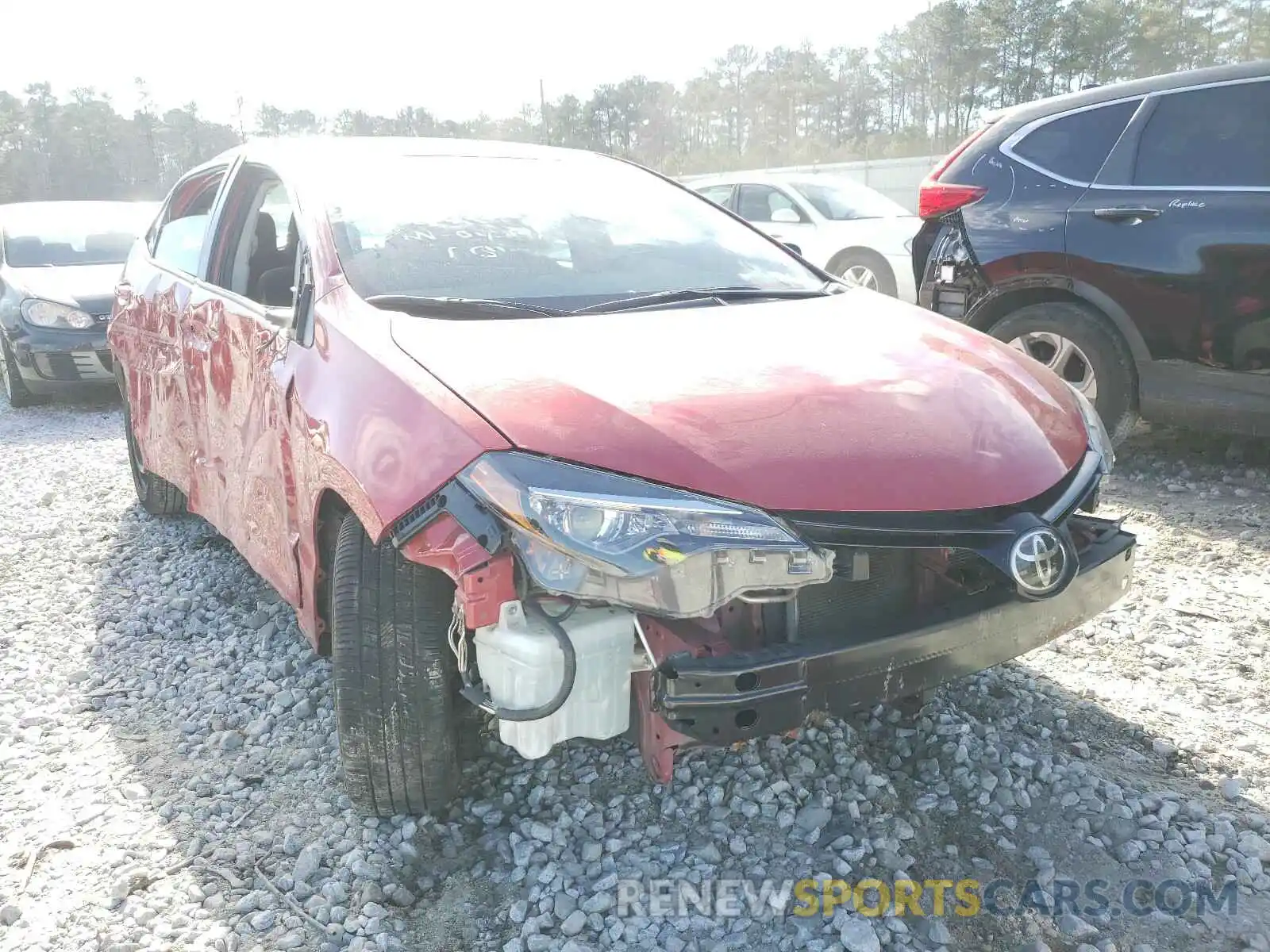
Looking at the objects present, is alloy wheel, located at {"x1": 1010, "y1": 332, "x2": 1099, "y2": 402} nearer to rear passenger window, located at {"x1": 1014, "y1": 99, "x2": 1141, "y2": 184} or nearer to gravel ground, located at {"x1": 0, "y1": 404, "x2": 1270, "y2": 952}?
rear passenger window, located at {"x1": 1014, "y1": 99, "x2": 1141, "y2": 184}

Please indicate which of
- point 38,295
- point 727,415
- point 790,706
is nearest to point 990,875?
point 790,706

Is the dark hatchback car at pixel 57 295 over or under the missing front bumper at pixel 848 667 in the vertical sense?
over

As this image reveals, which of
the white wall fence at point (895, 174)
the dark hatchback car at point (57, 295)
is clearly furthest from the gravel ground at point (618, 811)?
the white wall fence at point (895, 174)

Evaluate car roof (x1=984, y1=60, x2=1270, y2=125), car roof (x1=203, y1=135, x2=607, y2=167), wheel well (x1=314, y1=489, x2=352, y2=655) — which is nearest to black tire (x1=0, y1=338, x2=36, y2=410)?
car roof (x1=203, y1=135, x2=607, y2=167)

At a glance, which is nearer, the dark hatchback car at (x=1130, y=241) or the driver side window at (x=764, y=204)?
the dark hatchback car at (x=1130, y=241)

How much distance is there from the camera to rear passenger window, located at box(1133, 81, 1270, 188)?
4.14 m

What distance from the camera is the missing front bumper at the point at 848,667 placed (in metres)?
1.74

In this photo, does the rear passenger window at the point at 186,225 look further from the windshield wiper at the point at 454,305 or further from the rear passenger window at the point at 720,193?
the rear passenger window at the point at 720,193

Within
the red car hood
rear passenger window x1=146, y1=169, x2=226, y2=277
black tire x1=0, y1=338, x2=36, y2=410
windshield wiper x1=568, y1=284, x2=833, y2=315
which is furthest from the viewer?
black tire x1=0, y1=338, x2=36, y2=410

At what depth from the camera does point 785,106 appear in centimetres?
4962

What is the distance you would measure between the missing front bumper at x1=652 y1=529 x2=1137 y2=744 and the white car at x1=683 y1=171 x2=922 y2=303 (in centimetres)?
743

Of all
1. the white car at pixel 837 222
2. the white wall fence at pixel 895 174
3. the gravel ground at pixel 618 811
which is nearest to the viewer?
the gravel ground at pixel 618 811

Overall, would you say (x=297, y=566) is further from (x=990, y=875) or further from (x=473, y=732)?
(x=990, y=875)

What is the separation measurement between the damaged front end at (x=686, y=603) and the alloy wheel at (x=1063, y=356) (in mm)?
2812
